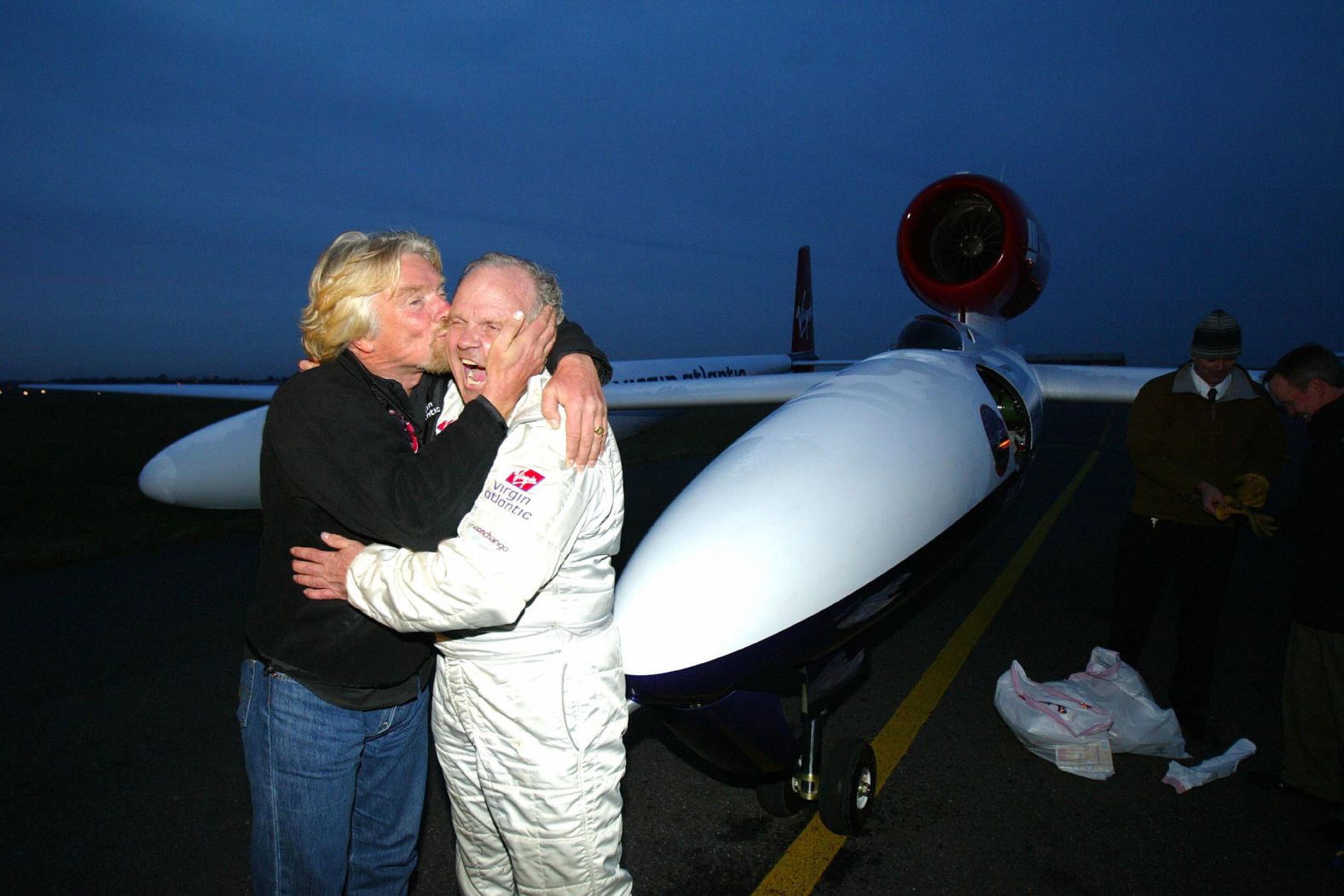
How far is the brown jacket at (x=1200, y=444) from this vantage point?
3.37 metres

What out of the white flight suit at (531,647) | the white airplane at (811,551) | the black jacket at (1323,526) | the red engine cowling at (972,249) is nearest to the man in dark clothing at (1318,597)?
the black jacket at (1323,526)

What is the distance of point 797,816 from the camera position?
2842 millimetres

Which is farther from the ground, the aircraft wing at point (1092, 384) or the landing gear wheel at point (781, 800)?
the aircraft wing at point (1092, 384)

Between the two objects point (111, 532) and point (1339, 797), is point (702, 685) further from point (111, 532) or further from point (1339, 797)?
point (111, 532)

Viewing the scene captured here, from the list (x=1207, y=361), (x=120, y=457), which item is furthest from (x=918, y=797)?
(x=120, y=457)

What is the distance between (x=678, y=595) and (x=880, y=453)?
1.05 m

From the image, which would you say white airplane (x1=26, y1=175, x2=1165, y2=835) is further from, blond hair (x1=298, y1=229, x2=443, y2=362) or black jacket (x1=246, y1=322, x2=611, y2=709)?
blond hair (x1=298, y1=229, x2=443, y2=362)

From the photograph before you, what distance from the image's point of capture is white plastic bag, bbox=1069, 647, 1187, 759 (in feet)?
10.3

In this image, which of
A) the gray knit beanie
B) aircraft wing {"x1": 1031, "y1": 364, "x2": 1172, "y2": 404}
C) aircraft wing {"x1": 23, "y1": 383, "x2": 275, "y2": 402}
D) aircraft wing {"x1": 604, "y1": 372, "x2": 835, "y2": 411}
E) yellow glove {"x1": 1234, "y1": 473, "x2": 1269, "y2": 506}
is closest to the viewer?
yellow glove {"x1": 1234, "y1": 473, "x2": 1269, "y2": 506}

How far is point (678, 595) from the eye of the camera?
203 cm

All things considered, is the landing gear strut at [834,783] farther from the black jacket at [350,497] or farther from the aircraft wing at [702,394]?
the aircraft wing at [702,394]

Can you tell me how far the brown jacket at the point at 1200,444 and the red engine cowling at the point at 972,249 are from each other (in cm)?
171

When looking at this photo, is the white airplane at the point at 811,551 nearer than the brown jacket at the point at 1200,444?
Yes

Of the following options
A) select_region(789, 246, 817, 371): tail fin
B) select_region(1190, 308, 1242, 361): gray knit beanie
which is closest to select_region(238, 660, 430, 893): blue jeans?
select_region(1190, 308, 1242, 361): gray knit beanie
